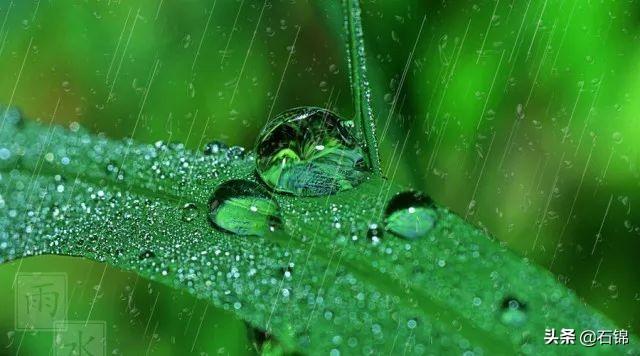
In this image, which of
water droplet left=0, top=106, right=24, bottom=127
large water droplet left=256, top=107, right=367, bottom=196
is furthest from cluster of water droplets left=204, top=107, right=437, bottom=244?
water droplet left=0, top=106, right=24, bottom=127

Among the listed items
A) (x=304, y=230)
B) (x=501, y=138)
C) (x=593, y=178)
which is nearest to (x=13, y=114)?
(x=304, y=230)

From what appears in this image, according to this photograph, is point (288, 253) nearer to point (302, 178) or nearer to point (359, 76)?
point (302, 178)

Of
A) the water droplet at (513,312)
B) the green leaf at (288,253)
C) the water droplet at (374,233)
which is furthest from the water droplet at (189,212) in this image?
the water droplet at (513,312)

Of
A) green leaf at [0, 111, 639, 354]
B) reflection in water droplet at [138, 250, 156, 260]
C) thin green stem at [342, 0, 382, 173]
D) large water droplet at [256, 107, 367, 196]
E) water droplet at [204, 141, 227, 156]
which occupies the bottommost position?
reflection in water droplet at [138, 250, 156, 260]

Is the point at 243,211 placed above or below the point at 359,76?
below

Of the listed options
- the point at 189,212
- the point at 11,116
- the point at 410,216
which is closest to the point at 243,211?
the point at 189,212

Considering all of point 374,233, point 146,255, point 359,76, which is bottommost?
point 146,255

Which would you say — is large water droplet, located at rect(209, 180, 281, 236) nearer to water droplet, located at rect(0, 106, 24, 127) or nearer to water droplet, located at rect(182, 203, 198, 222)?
water droplet, located at rect(182, 203, 198, 222)
